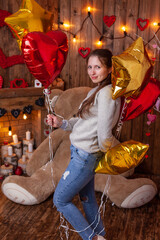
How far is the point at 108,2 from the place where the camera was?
2682mm

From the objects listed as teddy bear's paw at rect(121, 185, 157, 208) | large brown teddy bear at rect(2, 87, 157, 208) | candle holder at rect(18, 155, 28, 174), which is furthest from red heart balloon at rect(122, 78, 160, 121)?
candle holder at rect(18, 155, 28, 174)

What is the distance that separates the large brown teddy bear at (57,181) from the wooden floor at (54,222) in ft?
0.21

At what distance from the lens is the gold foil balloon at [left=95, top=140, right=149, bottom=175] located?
130cm

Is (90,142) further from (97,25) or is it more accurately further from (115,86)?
(97,25)

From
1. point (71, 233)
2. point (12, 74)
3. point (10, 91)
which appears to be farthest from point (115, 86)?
point (12, 74)

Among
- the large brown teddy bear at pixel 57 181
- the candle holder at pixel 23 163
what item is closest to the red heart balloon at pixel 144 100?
the large brown teddy bear at pixel 57 181

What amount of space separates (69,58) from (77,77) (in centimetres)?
23

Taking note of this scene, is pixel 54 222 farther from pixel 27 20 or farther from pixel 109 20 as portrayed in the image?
pixel 109 20

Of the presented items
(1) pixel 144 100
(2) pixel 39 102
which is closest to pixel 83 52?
(2) pixel 39 102

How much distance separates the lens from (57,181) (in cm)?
232

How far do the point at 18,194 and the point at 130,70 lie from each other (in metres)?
1.45

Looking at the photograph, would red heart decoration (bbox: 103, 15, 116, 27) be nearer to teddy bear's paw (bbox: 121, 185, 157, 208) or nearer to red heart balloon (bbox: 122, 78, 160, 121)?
red heart balloon (bbox: 122, 78, 160, 121)

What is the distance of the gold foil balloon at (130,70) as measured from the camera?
1136 mm

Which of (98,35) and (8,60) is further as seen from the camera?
(98,35)
